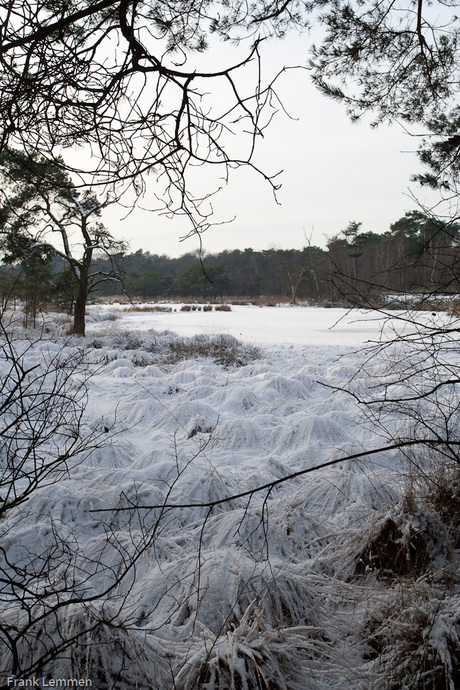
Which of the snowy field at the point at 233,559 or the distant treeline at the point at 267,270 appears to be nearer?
the snowy field at the point at 233,559

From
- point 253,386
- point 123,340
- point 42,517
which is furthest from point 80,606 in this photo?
point 123,340

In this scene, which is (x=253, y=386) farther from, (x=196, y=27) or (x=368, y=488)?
(x=196, y=27)

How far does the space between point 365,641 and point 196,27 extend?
3092 millimetres

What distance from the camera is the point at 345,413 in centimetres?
494

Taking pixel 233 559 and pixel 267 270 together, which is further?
pixel 267 270

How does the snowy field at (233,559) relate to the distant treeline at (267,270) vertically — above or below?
below

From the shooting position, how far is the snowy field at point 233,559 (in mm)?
1520

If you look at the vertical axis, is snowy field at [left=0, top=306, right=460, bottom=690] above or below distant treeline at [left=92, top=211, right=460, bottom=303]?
below

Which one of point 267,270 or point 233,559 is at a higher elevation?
point 267,270

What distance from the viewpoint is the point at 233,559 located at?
2203 mm

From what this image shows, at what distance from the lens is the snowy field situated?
1.52m

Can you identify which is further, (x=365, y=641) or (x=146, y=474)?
(x=146, y=474)

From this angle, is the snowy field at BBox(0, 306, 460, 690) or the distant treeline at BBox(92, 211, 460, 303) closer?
the snowy field at BBox(0, 306, 460, 690)

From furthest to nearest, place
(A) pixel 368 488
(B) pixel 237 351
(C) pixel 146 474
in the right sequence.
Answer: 1. (B) pixel 237 351
2. (C) pixel 146 474
3. (A) pixel 368 488
